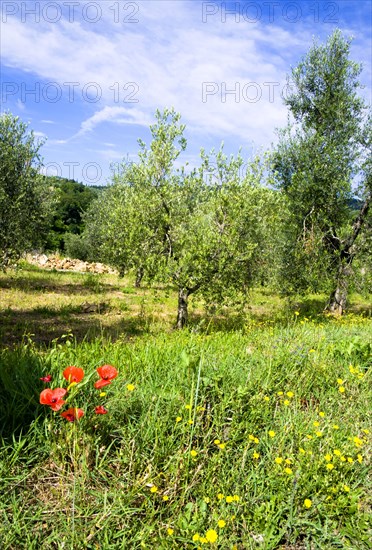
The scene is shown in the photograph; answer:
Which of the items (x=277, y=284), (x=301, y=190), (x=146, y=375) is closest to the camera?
(x=146, y=375)

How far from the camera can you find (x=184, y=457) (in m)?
3.32

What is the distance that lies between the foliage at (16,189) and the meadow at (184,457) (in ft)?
46.0

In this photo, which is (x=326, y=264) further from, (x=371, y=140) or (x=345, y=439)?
(x=345, y=439)

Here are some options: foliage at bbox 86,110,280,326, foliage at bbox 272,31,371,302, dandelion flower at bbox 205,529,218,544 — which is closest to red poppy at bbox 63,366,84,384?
dandelion flower at bbox 205,529,218,544

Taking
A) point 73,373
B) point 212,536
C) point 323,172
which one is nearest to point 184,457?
point 212,536

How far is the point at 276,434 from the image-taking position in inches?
151

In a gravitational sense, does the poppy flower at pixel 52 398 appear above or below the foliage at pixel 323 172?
below

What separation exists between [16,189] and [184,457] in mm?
18265

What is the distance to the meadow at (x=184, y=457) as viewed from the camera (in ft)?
9.23

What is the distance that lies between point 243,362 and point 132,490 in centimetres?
237

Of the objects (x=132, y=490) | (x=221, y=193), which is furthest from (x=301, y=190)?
(x=132, y=490)

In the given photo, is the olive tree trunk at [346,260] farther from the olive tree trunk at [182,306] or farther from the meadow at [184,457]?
the meadow at [184,457]

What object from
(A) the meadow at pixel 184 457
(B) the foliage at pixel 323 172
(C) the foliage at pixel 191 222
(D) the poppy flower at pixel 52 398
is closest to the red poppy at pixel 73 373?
(A) the meadow at pixel 184 457

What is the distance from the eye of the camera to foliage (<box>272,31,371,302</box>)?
15.7 m
